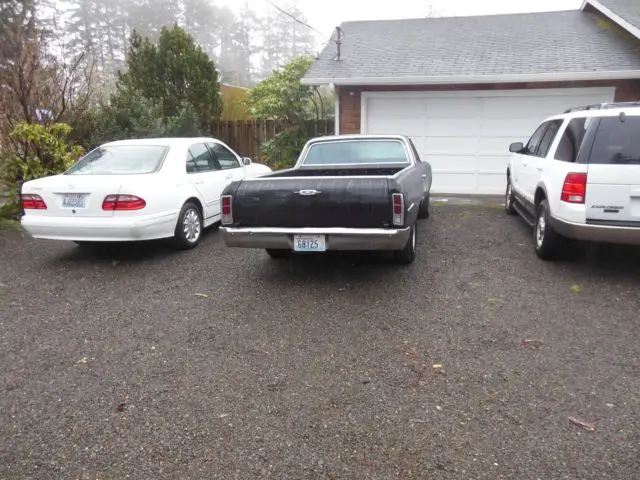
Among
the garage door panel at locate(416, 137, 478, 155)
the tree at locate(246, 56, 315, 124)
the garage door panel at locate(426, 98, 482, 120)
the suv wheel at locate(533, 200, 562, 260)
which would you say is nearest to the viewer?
the suv wheel at locate(533, 200, 562, 260)

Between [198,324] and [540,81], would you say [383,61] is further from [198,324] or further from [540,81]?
[198,324]

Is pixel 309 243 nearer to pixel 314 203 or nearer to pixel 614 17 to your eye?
pixel 314 203

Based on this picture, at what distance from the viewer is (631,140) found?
4855 mm

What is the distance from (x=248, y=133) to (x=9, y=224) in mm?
7054

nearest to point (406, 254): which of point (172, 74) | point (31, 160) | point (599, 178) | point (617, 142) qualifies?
point (599, 178)

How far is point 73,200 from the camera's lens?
19.1 ft

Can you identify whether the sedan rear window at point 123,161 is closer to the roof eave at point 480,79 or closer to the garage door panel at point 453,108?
the roof eave at point 480,79

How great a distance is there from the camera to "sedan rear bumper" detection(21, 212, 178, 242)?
5758 mm

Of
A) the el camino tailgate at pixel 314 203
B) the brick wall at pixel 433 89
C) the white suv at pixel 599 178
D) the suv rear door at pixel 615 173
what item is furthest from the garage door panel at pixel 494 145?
the el camino tailgate at pixel 314 203

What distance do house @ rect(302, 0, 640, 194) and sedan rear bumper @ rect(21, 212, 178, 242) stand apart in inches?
241

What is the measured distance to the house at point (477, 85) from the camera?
33.5 feet

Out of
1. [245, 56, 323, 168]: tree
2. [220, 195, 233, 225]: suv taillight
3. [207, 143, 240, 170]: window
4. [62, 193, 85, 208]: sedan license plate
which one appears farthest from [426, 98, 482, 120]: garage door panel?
[62, 193, 85, 208]: sedan license plate

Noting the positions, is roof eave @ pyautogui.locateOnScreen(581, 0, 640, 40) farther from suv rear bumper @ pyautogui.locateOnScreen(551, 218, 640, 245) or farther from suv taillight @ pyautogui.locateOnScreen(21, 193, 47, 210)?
suv taillight @ pyautogui.locateOnScreen(21, 193, 47, 210)

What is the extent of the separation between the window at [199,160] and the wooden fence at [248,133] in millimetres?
6203
